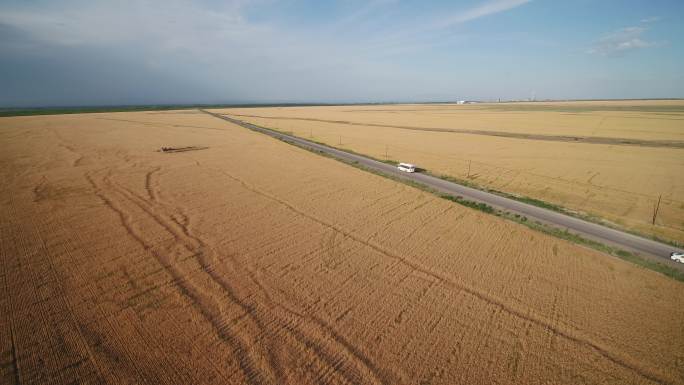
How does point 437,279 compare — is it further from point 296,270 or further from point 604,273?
point 604,273

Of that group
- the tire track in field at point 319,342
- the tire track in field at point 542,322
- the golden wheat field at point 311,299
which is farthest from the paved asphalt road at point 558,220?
the tire track in field at point 319,342

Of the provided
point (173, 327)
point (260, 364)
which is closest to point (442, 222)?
point (260, 364)

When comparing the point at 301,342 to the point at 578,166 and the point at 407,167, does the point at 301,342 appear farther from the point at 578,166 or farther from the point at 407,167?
the point at 578,166

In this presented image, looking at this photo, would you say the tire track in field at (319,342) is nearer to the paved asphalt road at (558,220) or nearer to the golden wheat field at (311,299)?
the golden wheat field at (311,299)

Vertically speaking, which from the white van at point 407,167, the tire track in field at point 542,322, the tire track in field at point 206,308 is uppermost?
the white van at point 407,167

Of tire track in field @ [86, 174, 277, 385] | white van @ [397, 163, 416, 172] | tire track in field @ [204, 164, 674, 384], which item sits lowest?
tire track in field @ [204, 164, 674, 384]

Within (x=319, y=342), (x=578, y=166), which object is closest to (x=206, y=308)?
(x=319, y=342)

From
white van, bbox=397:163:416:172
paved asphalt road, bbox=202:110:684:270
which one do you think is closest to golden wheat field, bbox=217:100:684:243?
paved asphalt road, bbox=202:110:684:270

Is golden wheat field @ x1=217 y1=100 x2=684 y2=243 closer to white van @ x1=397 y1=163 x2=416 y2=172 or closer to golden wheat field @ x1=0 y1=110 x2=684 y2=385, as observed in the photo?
white van @ x1=397 y1=163 x2=416 y2=172
